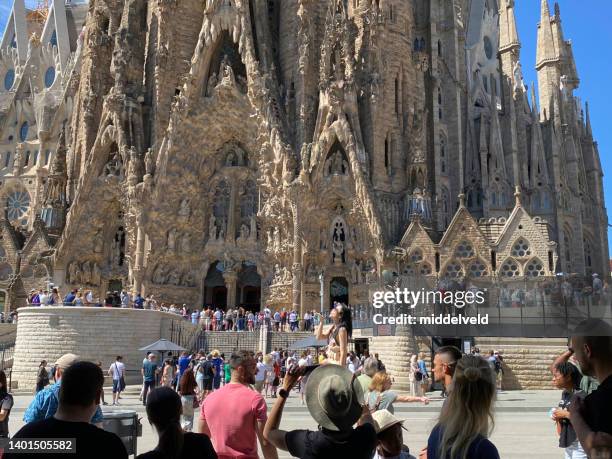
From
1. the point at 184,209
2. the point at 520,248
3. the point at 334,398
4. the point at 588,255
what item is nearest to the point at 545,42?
the point at 588,255

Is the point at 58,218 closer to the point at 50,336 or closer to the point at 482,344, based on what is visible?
the point at 50,336

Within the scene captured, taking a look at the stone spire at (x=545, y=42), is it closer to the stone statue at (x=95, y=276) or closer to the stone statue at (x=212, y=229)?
the stone statue at (x=212, y=229)

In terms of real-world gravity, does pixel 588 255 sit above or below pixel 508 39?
below

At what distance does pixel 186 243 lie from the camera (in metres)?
33.7

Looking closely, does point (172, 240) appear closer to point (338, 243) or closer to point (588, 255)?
point (338, 243)

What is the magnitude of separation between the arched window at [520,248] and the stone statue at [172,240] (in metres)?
17.4

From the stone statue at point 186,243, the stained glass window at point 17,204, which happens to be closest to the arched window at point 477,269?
the stone statue at point 186,243

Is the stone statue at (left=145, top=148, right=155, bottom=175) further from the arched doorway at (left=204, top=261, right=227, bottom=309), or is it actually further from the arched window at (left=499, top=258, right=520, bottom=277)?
the arched window at (left=499, top=258, right=520, bottom=277)

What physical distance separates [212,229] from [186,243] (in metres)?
1.61

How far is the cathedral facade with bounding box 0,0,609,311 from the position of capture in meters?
30.7

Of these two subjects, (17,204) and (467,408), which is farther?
(17,204)

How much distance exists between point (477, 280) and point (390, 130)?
8.95 metres

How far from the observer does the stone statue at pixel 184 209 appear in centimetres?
3350

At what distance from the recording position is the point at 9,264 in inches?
1428
